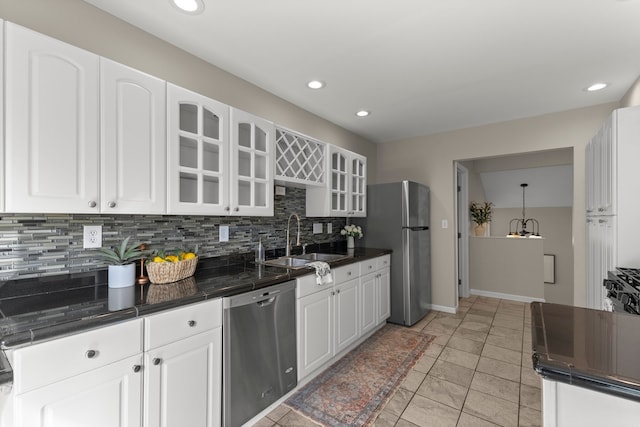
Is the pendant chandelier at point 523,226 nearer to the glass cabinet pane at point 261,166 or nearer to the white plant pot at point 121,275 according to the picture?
the glass cabinet pane at point 261,166

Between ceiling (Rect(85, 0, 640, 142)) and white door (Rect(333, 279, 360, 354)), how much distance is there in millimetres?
1842

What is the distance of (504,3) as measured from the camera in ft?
5.13

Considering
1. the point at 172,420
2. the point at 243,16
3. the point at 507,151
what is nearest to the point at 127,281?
the point at 172,420

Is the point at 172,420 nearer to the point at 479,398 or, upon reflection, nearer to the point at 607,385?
the point at 607,385

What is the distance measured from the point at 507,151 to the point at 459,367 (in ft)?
8.32

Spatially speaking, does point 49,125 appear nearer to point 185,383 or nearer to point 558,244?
point 185,383

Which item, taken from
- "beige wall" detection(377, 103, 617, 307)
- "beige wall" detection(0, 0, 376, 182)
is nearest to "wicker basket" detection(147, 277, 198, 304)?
"beige wall" detection(0, 0, 376, 182)

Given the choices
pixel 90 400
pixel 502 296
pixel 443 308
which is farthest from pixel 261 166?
pixel 502 296

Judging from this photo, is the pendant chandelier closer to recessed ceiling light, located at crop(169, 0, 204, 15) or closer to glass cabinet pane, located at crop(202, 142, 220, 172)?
glass cabinet pane, located at crop(202, 142, 220, 172)

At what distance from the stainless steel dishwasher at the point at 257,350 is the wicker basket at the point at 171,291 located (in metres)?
0.20

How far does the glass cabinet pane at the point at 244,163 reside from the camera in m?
2.06

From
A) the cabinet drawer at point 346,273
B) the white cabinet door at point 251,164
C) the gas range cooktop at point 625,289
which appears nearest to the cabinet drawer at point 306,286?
the cabinet drawer at point 346,273

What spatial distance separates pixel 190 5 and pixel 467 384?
10.4 feet

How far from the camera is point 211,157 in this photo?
1.88 m
